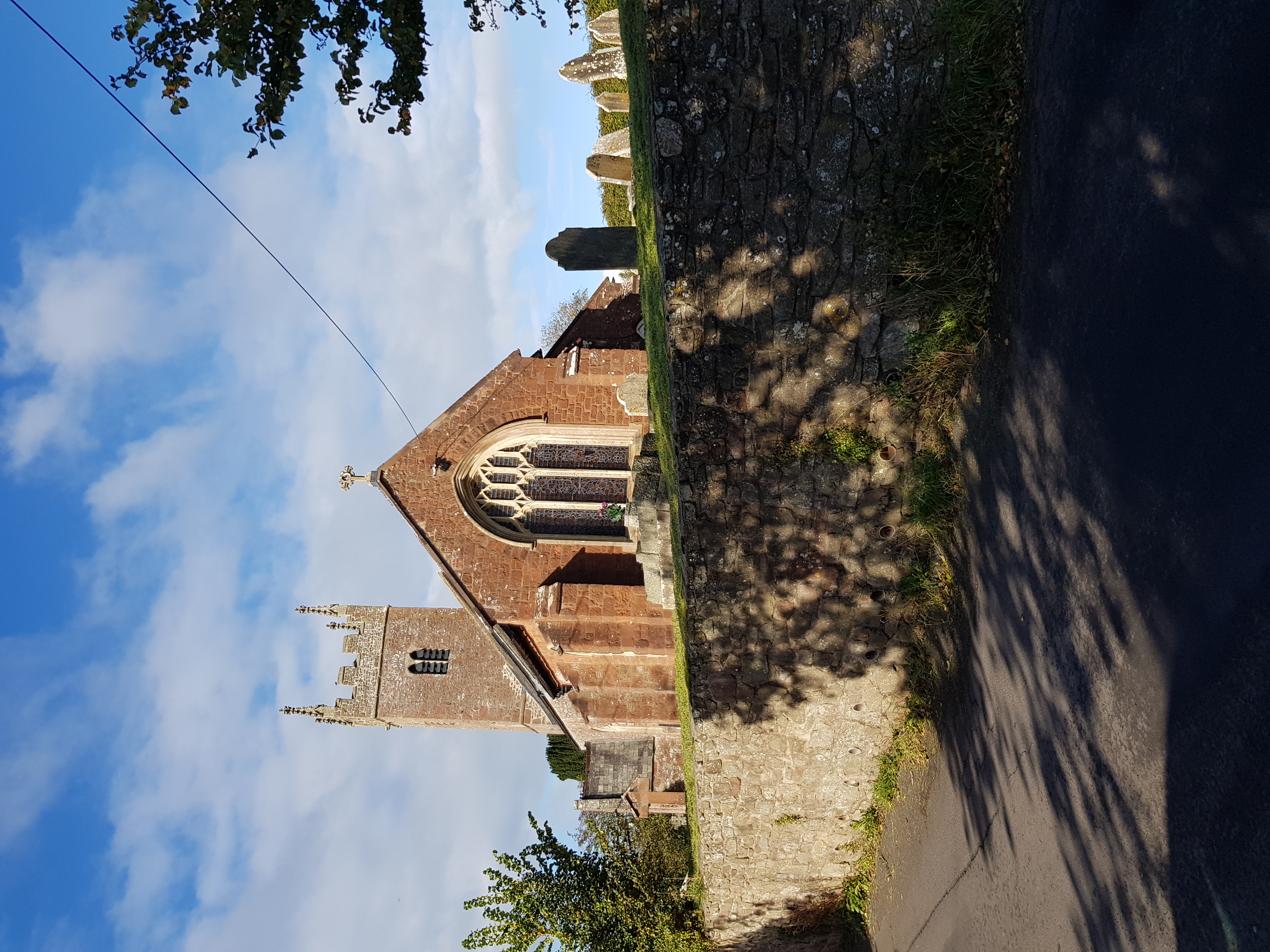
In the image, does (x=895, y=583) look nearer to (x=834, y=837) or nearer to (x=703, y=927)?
(x=834, y=837)

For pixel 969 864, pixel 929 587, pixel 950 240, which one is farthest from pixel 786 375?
pixel 969 864

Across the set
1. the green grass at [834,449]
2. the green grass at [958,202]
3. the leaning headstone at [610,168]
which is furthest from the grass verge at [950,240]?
the leaning headstone at [610,168]

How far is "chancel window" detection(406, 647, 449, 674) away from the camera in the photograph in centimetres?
1803

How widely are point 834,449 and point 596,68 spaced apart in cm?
762

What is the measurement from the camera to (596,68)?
10297 mm

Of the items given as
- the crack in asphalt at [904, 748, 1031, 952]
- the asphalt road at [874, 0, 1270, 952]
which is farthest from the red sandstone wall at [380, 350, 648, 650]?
the asphalt road at [874, 0, 1270, 952]

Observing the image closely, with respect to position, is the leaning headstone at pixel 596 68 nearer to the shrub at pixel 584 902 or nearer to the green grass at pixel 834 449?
the green grass at pixel 834 449

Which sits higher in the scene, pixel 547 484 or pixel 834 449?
pixel 547 484

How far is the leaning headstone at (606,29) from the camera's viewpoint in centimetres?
1084

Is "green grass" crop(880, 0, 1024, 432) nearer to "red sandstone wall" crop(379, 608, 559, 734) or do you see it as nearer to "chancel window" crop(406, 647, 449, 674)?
"red sandstone wall" crop(379, 608, 559, 734)

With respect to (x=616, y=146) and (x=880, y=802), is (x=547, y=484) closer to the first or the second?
(x=616, y=146)

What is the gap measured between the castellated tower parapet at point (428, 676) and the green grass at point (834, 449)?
1355 cm

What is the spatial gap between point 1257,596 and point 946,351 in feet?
7.92

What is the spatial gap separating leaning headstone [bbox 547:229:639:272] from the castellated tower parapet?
11422mm
